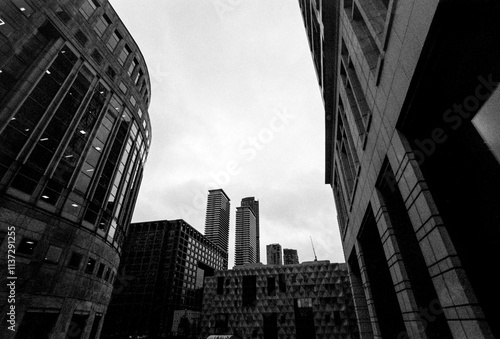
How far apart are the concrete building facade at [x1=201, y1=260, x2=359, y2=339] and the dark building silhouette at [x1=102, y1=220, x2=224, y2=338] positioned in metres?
43.5

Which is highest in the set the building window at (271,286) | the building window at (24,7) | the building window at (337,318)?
the building window at (24,7)

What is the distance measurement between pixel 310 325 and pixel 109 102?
56.0m

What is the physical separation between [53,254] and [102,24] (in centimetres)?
2752

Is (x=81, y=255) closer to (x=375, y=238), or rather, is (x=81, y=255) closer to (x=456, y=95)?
(x=375, y=238)

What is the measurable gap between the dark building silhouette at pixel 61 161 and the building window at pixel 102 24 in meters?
0.13

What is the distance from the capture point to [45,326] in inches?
758

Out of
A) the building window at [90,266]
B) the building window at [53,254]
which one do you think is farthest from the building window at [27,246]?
the building window at [90,266]

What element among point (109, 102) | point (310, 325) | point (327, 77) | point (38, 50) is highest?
point (109, 102)

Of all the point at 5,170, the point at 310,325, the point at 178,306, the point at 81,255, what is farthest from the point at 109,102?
the point at 178,306

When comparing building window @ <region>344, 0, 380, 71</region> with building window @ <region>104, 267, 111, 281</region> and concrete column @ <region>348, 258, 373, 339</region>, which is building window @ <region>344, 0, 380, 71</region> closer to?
concrete column @ <region>348, 258, 373, 339</region>

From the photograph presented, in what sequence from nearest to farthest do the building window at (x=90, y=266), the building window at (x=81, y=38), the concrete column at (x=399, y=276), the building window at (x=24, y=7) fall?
the concrete column at (x=399, y=276) < the building window at (x=24, y=7) < the building window at (x=90, y=266) < the building window at (x=81, y=38)

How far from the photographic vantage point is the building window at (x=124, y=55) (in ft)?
108

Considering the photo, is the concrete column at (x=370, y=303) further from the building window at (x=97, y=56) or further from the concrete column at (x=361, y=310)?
the building window at (x=97, y=56)

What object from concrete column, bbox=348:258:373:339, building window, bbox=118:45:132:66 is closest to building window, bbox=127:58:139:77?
building window, bbox=118:45:132:66
